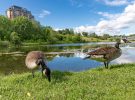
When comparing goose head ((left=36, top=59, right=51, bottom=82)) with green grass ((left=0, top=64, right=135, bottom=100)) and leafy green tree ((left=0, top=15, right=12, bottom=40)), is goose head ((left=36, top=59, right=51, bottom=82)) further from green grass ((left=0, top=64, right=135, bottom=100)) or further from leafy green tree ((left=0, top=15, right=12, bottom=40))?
leafy green tree ((left=0, top=15, right=12, bottom=40))

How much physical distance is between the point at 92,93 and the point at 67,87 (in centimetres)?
142

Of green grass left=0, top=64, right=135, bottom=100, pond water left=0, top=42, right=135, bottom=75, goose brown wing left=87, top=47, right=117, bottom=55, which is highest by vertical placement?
goose brown wing left=87, top=47, right=117, bottom=55

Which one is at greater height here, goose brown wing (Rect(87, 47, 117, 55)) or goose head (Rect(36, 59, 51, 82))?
goose brown wing (Rect(87, 47, 117, 55))

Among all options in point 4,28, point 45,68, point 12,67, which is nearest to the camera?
point 45,68

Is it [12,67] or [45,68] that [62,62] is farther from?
[45,68]

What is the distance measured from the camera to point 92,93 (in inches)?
419

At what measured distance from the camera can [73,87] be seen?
11531mm

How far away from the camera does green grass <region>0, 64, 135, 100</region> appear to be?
33.8ft

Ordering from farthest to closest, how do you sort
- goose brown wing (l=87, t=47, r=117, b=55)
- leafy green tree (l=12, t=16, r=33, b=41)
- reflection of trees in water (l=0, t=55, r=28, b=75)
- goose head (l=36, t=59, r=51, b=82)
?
leafy green tree (l=12, t=16, r=33, b=41) < reflection of trees in water (l=0, t=55, r=28, b=75) < goose brown wing (l=87, t=47, r=117, b=55) < goose head (l=36, t=59, r=51, b=82)

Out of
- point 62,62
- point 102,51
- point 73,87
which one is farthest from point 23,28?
point 73,87

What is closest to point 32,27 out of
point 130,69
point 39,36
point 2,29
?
point 39,36

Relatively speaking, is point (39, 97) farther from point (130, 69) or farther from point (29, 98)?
point (130, 69)

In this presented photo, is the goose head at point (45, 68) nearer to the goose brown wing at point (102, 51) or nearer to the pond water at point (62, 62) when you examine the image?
the goose brown wing at point (102, 51)

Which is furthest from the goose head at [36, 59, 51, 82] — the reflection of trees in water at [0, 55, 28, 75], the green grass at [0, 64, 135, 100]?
the reflection of trees in water at [0, 55, 28, 75]
